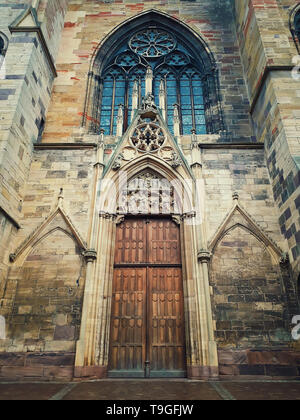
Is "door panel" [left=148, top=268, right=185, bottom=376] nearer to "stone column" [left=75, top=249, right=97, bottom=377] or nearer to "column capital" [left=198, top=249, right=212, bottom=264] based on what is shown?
"column capital" [left=198, top=249, right=212, bottom=264]

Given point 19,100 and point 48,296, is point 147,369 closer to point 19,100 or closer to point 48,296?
point 48,296

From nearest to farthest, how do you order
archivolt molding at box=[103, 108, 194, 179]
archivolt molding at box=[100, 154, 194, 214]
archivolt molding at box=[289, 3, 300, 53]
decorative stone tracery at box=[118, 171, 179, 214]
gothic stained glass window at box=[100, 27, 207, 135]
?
archivolt molding at box=[100, 154, 194, 214]
decorative stone tracery at box=[118, 171, 179, 214]
archivolt molding at box=[103, 108, 194, 179]
archivolt molding at box=[289, 3, 300, 53]
gothic stained glass window at box=[100, 27, 207, 135]

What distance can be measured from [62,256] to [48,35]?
23.1ft

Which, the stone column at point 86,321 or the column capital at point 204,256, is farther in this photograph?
the column capital at point 204,256

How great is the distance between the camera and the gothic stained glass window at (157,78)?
365 inches

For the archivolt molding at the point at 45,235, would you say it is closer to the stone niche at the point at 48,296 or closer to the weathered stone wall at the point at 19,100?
the stone niche at the point at 48,296

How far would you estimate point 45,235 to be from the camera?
257 inches

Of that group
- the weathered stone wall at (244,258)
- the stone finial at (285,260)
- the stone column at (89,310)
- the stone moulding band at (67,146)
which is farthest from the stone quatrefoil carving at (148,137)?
the stone finial at (285,260)

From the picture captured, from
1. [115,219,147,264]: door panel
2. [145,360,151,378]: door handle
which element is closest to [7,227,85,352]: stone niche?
[115,219,147,264]: door panel

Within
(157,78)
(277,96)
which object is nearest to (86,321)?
(277,96)

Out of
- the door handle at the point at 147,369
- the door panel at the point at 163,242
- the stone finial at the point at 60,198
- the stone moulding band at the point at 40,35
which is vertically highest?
the stone moulding band at the point at 40,35

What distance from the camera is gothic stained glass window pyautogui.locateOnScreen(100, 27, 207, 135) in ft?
30.4

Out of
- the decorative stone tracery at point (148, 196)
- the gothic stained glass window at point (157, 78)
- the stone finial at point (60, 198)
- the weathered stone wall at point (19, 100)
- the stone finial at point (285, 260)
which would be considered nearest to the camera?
the stone finial at point (285, 260)

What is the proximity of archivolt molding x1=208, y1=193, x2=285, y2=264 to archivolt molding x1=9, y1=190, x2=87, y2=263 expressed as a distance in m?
2.97
